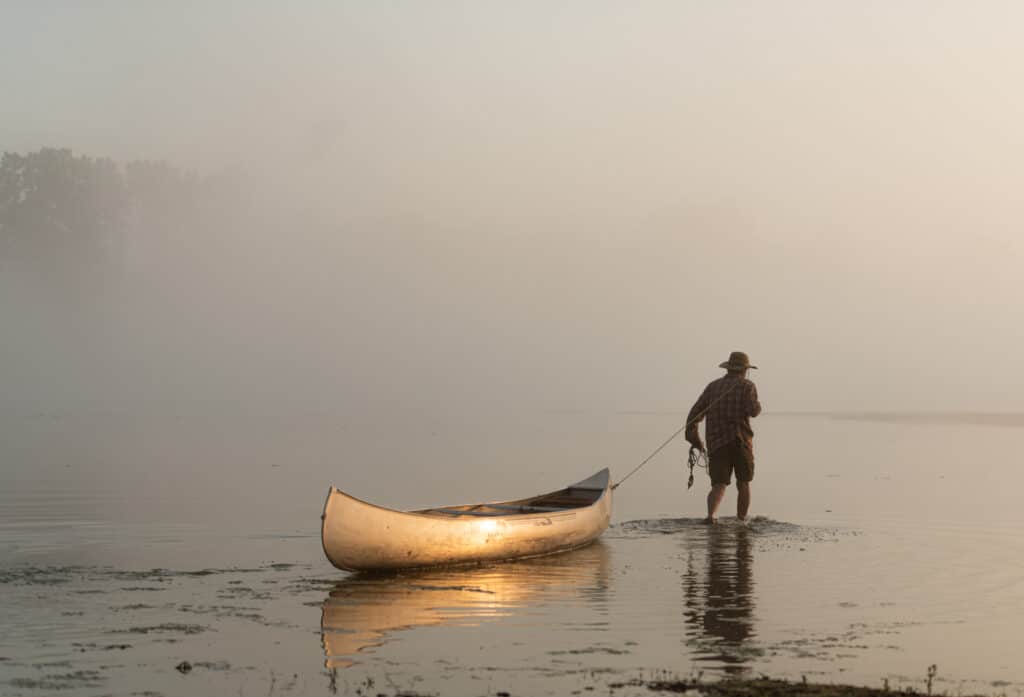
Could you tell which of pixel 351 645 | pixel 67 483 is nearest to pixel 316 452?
pixel 67 483

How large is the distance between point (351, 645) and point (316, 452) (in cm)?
3496

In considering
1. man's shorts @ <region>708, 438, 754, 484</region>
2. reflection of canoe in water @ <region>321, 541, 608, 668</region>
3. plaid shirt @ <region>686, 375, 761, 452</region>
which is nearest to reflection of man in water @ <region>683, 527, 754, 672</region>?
reflection of canoe in water @ <region>321, 541, 608, 668</region>

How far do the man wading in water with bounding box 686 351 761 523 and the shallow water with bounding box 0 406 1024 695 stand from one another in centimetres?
86

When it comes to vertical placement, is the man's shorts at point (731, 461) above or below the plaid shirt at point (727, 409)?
below

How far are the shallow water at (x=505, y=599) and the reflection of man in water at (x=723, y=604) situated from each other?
0.04 meters

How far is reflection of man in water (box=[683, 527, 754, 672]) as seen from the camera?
1053 cm

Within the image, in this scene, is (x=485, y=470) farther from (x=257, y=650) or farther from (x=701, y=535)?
(x=257, y=650)

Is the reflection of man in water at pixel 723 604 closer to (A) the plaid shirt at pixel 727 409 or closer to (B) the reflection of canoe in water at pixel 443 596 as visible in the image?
(B) the reflection of canoe in water at pixel 443 596

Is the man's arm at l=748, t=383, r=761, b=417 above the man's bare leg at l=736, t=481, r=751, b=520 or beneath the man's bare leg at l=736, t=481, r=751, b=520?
above

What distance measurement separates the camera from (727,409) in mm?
19734

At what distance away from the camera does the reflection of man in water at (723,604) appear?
10.5 m

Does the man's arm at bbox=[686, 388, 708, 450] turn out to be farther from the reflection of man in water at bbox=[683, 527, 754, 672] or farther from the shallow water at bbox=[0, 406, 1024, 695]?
the reflection of man in water at bbox=[683, 527, 754, 672]

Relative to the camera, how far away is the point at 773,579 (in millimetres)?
14766

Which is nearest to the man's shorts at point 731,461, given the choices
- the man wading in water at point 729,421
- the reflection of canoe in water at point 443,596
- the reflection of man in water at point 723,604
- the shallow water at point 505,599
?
the man wading in water at point 729,421
